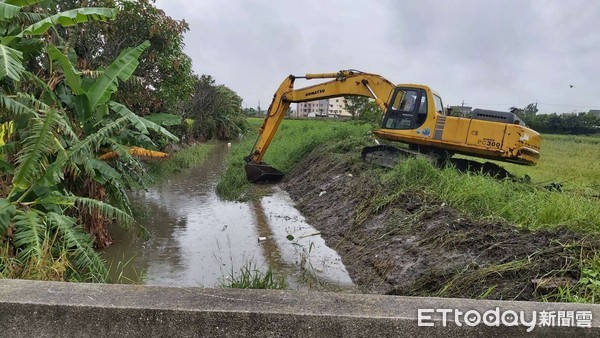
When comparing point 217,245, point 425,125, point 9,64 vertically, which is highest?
point 425,125

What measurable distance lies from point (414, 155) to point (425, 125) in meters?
0.74

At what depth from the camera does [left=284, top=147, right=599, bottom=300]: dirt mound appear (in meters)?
4.51

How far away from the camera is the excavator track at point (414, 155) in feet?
35.0

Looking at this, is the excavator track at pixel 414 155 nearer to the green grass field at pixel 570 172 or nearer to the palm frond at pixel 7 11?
the green grass field at pixel 570 172

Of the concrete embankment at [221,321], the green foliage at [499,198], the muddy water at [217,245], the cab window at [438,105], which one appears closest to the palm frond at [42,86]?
the muddy water at [217,245]

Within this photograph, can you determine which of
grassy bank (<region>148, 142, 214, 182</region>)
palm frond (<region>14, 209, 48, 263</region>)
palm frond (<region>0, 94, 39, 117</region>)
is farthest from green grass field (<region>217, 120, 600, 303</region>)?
palm frond (<region>0, 94, 39, 117</region>)

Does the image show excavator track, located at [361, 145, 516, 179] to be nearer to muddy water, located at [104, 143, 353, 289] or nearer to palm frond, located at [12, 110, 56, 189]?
muddy water, located at [104, 143, 353, 289]

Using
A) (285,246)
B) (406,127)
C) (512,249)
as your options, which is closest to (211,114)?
(406,127)

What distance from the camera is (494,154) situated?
31.6 feet

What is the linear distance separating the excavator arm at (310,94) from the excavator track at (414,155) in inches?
44.1

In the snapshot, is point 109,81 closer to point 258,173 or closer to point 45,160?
point 45,160

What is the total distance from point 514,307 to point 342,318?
2.78ft

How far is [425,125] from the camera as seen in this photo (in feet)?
33.8

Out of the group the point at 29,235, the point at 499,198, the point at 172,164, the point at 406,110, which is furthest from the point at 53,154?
the point at 172,164
